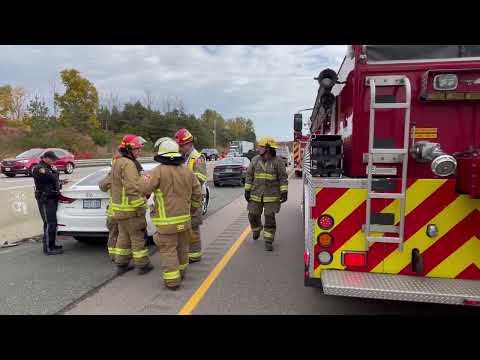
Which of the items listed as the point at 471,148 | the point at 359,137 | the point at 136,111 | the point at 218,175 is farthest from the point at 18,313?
the point at 136,111

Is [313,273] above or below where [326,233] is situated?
below

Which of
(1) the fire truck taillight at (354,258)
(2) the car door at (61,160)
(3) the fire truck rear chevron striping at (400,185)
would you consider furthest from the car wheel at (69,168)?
(1) the fire truck taillight at (354,258)

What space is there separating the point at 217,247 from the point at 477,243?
398 centimetres

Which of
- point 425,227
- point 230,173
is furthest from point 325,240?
point 230,173

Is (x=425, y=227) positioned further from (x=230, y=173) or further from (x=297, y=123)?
(x=230, y=173)

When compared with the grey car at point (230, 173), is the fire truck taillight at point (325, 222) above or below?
above

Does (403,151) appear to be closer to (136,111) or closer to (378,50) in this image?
(378,50)

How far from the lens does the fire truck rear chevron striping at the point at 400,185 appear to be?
9.51ft

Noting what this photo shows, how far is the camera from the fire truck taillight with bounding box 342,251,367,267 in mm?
3110

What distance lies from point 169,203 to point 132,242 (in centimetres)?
101

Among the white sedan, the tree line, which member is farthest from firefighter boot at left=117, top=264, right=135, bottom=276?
the tree line

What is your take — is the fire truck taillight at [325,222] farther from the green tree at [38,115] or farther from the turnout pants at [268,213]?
the green tree at [38,115]

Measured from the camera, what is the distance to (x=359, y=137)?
319 centimetres

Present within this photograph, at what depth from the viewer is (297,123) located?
7.48 m
